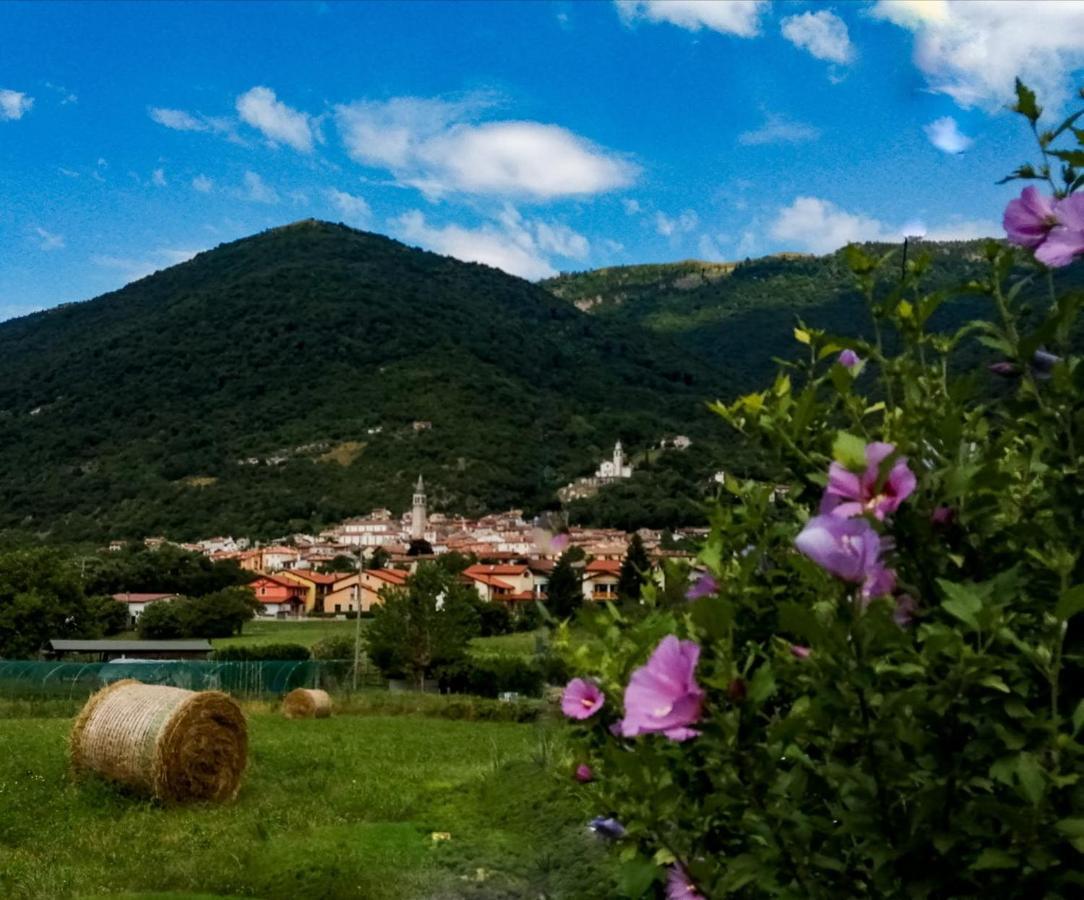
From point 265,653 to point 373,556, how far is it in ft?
108

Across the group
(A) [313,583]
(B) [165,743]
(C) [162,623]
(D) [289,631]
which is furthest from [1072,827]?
(A) [313,583]

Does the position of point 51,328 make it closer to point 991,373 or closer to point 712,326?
point 712,326

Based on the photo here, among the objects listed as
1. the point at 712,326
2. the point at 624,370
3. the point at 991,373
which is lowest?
the point at 991,373

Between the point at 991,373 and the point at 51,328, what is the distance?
158m

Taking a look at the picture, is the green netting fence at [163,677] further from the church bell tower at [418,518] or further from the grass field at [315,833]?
the church bell tower at [418,518]

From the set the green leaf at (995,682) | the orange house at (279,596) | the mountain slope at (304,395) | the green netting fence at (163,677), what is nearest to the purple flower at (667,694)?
the green leaf at (995,682)

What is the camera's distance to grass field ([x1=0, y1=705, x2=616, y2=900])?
265 inches

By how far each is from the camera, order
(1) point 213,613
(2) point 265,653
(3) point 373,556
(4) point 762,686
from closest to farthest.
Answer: (4) point 762,686, (2) point 265,653, (1) point 213,613, (3) point 373,556

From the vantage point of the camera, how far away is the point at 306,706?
2209cm

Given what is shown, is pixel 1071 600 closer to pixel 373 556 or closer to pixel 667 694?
pixel 667 694

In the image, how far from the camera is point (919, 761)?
1.31 meters

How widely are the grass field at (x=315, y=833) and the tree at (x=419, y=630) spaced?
60.2ft

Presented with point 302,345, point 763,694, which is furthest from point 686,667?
point 302,345

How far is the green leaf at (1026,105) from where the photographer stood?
1.52m
